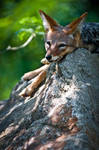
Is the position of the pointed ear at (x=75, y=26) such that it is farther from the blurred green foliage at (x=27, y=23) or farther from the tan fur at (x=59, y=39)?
the blurred green foliage at (x=27, y=23)

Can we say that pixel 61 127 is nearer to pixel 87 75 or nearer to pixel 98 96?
pixel 98 96

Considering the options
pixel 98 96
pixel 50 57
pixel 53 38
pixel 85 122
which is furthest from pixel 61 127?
pixel 53 38

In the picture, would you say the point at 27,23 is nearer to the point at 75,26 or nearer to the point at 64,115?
the point at 75,26

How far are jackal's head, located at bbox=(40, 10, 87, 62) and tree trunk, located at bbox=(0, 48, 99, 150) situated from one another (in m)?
0.18

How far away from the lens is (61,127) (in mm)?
3662

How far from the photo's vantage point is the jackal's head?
494cm

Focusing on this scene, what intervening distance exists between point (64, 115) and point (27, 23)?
695 cm

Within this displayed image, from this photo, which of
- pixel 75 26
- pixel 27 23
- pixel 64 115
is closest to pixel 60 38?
pixel 75 26

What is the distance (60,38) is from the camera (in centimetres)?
519

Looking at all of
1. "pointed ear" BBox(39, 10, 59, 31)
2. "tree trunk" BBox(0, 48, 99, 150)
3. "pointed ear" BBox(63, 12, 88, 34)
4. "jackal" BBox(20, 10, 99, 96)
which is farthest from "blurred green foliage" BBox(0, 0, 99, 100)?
"tree trunk" BBox(0, 48, 99, 150)

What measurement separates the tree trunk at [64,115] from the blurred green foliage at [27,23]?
2077mm

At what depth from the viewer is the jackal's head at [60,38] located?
494 cm

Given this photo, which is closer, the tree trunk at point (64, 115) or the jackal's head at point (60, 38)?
the tree trunk at point (64, 115)

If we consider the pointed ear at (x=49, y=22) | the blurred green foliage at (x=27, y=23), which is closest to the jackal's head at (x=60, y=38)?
the pointed ear at (x=49, y=22)
